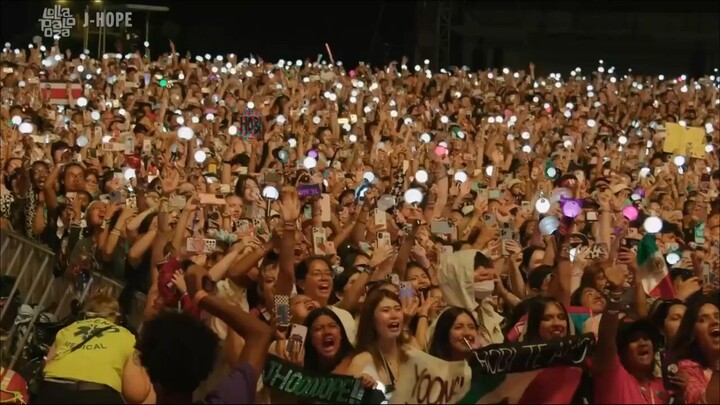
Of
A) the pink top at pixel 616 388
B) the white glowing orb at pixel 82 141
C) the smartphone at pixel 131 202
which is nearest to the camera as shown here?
the pink top at pixel 616 388

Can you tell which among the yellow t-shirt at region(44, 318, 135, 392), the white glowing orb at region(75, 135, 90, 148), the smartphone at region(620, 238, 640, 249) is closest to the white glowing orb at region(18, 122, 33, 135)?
the white glowing orb at region(75, 135, 90, 148)

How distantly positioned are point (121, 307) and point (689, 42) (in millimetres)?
25365

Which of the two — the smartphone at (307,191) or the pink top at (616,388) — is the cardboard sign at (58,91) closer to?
the smartphone at (307,191)

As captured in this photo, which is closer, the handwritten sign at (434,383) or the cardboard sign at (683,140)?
the handwritten sign at (434,383)

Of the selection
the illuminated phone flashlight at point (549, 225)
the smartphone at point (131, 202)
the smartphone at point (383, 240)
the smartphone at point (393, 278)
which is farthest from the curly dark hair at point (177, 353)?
the smartphone at point (131, 202)

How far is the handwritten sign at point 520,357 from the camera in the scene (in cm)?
513

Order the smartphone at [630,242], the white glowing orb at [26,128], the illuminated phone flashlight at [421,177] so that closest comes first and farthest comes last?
the smartphone at [630,242] < the illuminated phone flashlight at [421,177] < the white glowing orb at [26,128]

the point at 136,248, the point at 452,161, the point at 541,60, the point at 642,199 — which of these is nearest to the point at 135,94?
the point at 452,161

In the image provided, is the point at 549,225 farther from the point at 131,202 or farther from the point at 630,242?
the point at 131,202

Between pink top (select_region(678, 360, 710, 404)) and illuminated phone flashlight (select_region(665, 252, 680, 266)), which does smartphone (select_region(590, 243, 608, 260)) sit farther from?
pink top (select_region(678, 360, 710, 404))

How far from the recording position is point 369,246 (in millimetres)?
8438

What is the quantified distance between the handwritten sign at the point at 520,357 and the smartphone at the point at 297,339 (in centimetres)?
87

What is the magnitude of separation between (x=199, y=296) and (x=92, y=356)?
1.70ft

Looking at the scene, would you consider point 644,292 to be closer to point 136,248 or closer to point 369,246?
point 369,246
